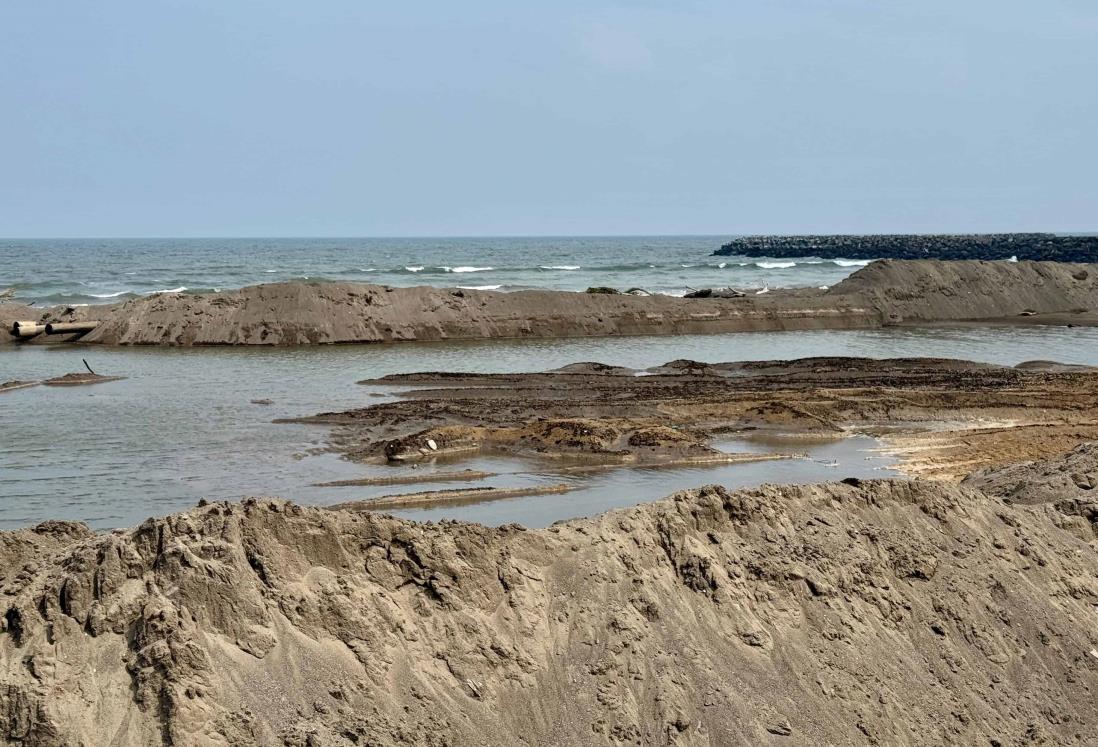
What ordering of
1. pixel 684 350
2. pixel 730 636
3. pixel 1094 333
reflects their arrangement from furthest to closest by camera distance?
pixel 1094 333 → pixel 684 350 → pixel 730 636

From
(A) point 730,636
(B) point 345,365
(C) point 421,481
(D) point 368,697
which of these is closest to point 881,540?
(A) point 730,636

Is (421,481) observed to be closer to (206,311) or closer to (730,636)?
(730,636)

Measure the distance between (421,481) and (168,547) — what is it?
362 inches

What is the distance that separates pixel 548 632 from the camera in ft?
25.1

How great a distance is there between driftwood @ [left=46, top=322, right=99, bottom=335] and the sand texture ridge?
248 mm

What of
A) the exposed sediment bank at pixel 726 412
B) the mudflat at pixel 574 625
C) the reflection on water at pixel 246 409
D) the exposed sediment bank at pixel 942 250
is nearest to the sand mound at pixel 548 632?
the mudflat at pixel 574 625

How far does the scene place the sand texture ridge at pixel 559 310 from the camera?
37094mm

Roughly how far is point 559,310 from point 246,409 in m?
19.4

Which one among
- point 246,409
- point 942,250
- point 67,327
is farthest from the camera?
point 942,250

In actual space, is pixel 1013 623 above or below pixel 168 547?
below

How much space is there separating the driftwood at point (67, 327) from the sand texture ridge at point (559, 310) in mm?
248

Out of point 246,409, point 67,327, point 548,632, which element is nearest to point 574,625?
point 548,632

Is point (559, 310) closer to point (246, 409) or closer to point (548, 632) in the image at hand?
point (246, 409)

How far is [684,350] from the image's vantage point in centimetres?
3553
